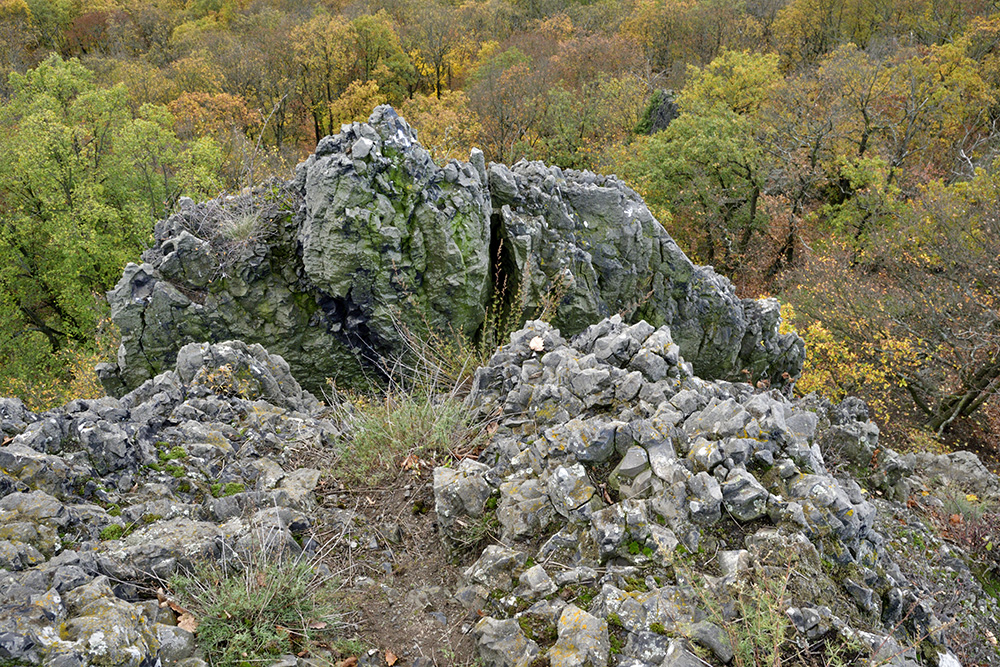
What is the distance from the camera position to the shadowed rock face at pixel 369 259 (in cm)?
1049

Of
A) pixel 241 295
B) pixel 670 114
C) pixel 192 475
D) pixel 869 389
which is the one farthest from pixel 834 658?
pixel 670 114

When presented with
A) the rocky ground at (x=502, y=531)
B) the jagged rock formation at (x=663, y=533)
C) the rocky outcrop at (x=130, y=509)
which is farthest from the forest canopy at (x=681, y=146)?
the jagged rock formation at (x=663, y=533)

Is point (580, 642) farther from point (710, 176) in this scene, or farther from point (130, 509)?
point (710, 176)

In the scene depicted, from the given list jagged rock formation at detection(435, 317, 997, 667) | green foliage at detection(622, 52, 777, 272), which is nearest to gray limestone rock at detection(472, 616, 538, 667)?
jagged rock formation at detection(435, 317, 997, 667)

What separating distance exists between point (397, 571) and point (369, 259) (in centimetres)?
739

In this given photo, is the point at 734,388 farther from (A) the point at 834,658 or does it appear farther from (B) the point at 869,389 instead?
(B) the point at 869,389

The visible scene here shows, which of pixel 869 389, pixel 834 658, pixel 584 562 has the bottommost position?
pixel 869 389

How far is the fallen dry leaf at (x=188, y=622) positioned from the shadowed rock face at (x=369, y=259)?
7.14 m

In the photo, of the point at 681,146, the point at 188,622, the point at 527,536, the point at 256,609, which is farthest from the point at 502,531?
the point at 681,146

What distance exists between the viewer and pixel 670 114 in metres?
30.4

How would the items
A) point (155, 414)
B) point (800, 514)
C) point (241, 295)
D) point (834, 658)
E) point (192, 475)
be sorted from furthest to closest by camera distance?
point (241, 295), point (155, 414), point (192, 475), point (800, 514), point (834, 658)

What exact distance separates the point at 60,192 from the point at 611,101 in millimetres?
26347

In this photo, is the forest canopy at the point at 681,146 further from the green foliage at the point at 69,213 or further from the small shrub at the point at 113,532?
the small shrub at the point at 113,532

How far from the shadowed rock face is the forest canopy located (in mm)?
1621
